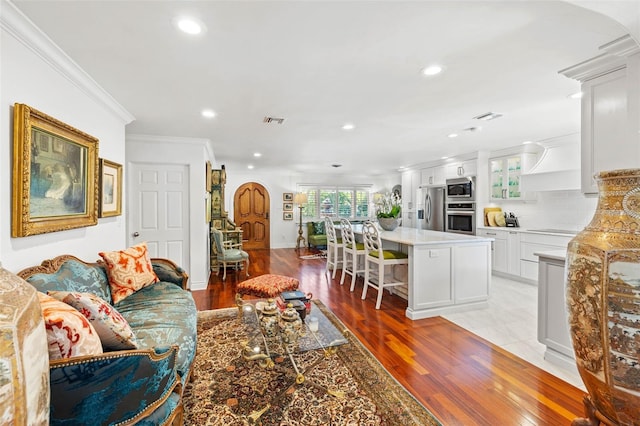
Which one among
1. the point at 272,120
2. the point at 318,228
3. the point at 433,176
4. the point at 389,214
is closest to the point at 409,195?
the point at 433,176

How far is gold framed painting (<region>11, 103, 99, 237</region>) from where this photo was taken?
173cm

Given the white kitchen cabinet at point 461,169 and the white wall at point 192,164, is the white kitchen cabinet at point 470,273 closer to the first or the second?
the white kitchen cabinet at point 461,169

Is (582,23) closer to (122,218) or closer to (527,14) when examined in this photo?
(527,14)

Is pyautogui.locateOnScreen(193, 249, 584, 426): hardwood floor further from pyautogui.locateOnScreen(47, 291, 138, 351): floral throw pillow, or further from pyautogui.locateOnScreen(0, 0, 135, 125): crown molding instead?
pyautogui.locateOnScreen(0, 0, 135, 125): crown molding

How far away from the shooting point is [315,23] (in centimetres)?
167

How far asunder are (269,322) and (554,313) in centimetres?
227

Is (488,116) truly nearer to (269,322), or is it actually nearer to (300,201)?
(269,322)

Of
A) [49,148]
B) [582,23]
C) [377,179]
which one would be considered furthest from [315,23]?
[377,179]

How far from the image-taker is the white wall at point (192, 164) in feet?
13.9

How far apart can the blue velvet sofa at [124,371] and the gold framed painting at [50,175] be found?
0.30 meters

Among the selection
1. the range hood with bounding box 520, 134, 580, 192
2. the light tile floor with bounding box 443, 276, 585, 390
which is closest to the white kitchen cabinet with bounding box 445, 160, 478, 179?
the range hood with bounding box 520, 134, 580, 192

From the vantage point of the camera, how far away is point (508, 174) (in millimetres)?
5395

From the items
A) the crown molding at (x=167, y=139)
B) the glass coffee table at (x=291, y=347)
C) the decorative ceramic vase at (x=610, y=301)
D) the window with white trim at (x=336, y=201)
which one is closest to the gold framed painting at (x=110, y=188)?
the crown molding at (x=167, y=139)

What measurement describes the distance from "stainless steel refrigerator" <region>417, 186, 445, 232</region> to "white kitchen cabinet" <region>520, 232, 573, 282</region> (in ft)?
5.88
